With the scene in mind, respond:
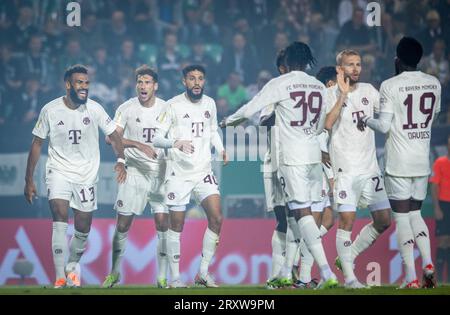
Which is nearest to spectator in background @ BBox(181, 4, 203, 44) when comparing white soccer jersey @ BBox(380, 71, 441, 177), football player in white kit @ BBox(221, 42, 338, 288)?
football player in white kit @ BBox(221, 42, 338, 288)

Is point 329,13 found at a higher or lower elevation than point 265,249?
higher

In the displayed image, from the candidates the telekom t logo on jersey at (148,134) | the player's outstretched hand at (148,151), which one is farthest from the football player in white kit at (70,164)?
the telekom t logo on jersey at (148,134)

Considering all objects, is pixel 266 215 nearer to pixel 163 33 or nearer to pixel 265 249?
pixel 265 249

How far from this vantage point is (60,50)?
2019cm

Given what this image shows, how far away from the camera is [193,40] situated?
20.8m

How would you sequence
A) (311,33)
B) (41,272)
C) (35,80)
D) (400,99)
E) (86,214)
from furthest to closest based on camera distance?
1. (311,33)
2. (35,80)
3. (41,272)
4. (86,214)
5. (400,99)

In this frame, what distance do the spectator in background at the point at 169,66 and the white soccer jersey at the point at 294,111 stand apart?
667 cm

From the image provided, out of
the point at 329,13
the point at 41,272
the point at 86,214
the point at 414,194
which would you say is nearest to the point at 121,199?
the point at 86,214

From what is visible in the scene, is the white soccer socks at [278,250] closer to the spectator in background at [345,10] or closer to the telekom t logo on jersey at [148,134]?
the telekom t logo on jersey at [148,134]

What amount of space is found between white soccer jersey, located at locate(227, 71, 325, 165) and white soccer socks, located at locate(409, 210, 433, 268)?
4.14 feet

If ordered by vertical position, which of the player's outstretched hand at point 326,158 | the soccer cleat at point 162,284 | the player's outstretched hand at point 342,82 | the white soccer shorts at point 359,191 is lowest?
the soccer cleat at point 162,284

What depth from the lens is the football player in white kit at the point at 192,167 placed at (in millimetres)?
14414

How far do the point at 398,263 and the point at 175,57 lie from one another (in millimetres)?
5180

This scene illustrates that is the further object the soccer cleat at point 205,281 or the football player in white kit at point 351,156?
the soccer cleat at point 205,281
